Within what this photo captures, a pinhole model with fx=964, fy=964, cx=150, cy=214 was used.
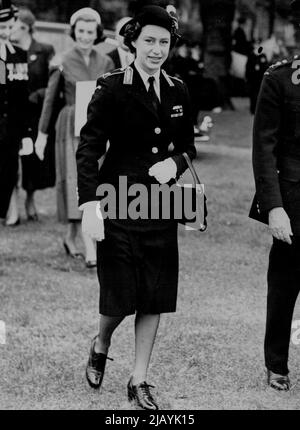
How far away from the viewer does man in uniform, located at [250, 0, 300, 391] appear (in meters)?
4.64

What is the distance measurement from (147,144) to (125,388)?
1.27 m

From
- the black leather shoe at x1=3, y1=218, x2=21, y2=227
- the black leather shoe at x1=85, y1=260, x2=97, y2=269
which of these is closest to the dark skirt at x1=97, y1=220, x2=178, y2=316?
the black leather shoe at x1=85, y1=260, x2=97, y2=269

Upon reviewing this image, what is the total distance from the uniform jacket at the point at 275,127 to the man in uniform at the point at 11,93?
152 inches

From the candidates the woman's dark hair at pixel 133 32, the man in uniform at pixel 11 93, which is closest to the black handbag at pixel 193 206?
the woman's dark hair at pixel 133 32

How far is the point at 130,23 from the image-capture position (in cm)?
454

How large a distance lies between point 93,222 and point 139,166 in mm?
347

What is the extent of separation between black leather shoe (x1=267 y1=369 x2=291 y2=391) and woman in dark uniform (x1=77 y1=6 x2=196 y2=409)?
711 millimetres

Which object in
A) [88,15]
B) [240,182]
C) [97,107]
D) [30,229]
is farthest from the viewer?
[240,182]

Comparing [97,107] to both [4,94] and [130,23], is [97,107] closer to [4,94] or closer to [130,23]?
[130,23]

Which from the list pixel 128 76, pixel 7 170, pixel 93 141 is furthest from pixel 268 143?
pixel 7 170

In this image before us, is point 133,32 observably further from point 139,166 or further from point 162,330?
point 162,330

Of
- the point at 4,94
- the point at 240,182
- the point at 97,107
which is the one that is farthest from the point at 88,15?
the point at 240,182

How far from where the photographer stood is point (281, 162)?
4.75m

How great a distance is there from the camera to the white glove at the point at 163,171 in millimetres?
4500
